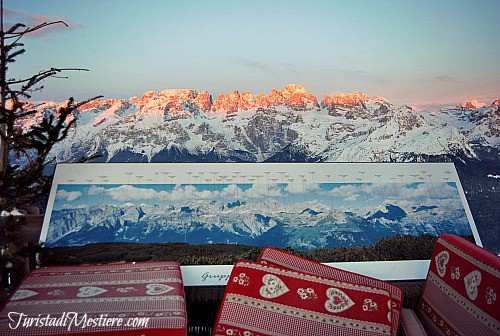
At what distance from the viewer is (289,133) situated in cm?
284

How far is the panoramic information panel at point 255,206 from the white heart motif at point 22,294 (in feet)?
1.87

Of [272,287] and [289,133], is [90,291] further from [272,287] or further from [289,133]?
[289,133]

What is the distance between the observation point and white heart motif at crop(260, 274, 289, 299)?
4.91 ft

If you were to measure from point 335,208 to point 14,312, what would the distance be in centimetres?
150

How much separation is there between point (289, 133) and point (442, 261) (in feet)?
4.68

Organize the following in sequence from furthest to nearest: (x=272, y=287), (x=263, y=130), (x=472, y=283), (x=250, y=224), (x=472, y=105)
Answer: (x=472, y=105)
(x=263, y=130)
(x=250, y=224)
(x=272, y=287)
(x=472, y=283)

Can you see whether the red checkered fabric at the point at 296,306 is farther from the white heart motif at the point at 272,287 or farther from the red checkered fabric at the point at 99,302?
the red checkered fabric at the point at 99,302

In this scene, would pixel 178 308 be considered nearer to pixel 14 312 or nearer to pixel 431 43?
pixel 14 312

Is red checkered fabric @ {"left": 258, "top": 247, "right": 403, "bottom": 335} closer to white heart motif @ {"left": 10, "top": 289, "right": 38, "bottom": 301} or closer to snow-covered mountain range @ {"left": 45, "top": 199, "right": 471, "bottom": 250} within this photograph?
snow-covered mountain range @ {"left": 45, "top": 199, "right": 471, "bottom": 250}

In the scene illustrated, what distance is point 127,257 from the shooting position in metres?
2.13

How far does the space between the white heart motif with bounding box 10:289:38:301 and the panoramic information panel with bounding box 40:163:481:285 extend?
1.87 feet

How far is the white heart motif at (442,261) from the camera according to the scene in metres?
1.55

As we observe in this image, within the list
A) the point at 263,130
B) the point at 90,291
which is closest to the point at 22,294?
the point at 90,291

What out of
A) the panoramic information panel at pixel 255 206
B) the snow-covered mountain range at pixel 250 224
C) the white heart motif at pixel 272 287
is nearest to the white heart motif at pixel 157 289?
the white heart motif at pixel 272 287
